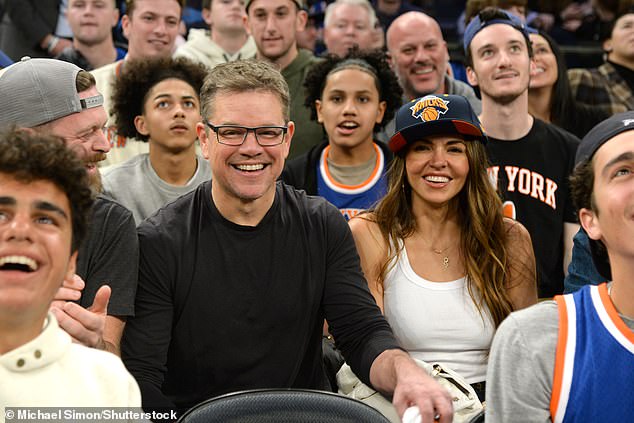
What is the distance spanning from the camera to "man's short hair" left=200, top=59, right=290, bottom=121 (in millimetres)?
2660

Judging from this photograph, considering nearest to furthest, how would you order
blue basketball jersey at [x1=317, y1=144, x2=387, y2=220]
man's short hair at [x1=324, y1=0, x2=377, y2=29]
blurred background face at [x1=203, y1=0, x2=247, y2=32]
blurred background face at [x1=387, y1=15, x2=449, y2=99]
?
blue basketball jersey at [x1=317, y1=144, x2=387, y2=220] → blurred background face at [x1=387, y1=15, x2=449, y2=99] → blurred background face at [x1=203, y1=0, x2=247, y2=32] → man's short hair at [x1=324, y1=0, x2=377, y2=29]

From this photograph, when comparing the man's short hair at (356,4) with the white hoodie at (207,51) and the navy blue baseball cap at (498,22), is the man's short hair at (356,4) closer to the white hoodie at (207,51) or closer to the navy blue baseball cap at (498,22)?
the white hoodie at (207,51)

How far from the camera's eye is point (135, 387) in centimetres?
178

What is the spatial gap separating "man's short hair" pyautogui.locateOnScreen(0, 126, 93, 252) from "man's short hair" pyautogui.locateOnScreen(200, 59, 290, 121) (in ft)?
3.15

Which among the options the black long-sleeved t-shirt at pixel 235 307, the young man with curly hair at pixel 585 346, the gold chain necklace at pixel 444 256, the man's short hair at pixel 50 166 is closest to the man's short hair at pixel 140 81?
the black long-sleeved t-shirt at pixel 235 307

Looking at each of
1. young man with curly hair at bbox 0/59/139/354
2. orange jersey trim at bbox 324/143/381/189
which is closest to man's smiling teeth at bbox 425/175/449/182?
orange jersey trim at bbox 324/143/381/189

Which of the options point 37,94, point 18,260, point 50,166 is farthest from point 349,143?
point 18,260

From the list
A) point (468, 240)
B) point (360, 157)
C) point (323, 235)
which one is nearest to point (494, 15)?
point (360, 157)

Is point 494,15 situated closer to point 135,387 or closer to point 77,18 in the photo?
point 77,18

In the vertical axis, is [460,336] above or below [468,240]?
below

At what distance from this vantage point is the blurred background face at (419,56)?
4664mm

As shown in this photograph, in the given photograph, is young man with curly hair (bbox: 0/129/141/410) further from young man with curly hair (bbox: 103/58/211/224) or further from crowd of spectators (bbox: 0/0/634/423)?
young man with curly hair (bbox: 103/58/211/224)

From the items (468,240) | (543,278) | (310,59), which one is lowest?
(543,278)

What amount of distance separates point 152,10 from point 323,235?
2551mm
